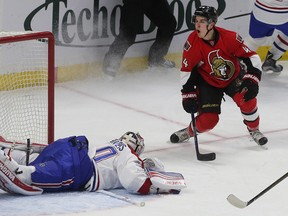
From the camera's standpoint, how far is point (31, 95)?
4.21m

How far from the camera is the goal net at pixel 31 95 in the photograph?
398cm

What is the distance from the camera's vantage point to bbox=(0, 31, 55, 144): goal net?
3982mm

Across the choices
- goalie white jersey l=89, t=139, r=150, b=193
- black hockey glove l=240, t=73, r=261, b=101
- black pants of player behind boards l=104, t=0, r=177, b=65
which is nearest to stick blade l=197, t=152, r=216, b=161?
black hockey glove l=240, t=73, r=261, b=101

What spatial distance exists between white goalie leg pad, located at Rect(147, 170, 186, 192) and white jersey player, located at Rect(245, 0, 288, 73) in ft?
8.84

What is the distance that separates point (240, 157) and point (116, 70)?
1.81 metres

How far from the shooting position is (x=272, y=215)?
3.51 metres

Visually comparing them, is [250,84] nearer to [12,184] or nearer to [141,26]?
[12,184]

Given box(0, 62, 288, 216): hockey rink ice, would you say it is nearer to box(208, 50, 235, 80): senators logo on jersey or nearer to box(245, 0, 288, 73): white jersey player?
box(245, 0, 288, 73): white jersey player

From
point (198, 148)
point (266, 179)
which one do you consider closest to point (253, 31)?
point (198, 148)

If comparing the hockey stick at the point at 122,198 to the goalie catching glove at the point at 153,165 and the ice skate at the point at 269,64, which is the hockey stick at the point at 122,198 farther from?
the ice skate at the point at 269,64

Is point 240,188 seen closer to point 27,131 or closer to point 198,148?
point 198,148

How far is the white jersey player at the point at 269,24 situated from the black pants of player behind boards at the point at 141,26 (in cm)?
54

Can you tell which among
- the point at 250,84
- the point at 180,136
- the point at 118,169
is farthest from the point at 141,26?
the point at 118,169

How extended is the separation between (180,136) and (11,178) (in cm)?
139
